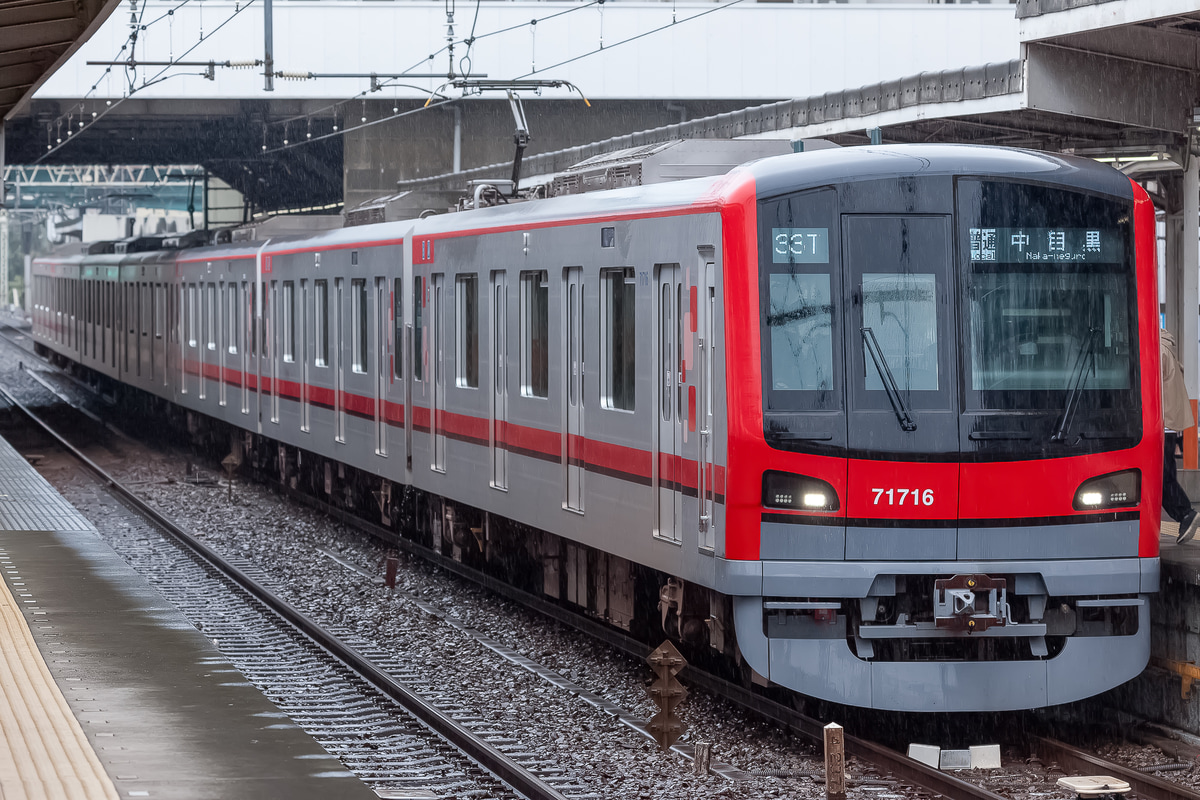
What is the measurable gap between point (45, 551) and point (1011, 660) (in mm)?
8535

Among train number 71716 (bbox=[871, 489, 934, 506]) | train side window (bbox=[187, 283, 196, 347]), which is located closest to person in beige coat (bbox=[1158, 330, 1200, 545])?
train number 71716 (bbox=[871, 489, 934, 506])

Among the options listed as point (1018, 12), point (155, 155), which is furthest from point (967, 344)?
point (155, 155)

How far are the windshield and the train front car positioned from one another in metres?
0.01

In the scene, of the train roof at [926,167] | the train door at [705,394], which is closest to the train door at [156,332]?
the train door at [705,394]

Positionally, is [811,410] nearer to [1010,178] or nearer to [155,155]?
[1010,178]

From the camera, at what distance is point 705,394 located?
8758mm

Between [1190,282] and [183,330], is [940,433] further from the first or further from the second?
[183,330]

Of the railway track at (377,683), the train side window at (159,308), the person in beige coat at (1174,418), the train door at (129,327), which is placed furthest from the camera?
the train door at (129,327)

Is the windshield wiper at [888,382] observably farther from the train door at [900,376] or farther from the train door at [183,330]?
the train door at [183,330]

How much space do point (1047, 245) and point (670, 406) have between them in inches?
81.4

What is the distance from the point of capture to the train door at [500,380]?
12.2 m

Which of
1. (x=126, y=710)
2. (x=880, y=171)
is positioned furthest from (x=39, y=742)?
(x=880, y=171)

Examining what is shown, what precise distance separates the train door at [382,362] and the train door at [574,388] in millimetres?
4719

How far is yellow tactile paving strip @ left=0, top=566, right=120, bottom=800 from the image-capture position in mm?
6445
